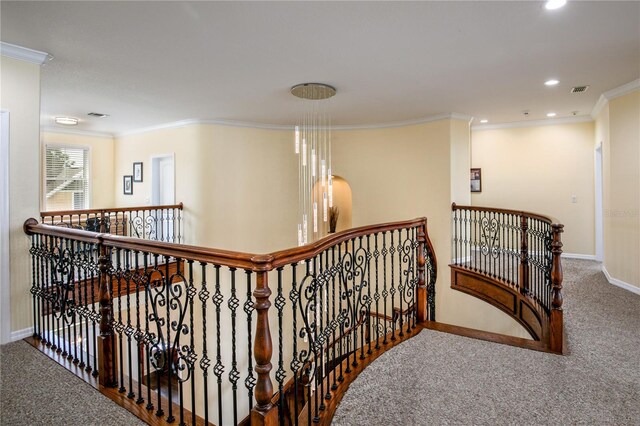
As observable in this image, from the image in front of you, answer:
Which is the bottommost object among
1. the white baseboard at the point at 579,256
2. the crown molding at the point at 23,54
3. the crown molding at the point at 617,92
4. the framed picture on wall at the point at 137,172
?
the white baseboard at the point at 579,256

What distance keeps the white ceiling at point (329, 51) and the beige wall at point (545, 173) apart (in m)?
1.25

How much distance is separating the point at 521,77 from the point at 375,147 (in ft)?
10.4

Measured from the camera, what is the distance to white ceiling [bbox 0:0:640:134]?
8.75 feet

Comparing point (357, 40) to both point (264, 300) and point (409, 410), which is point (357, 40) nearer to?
point (264, 300)

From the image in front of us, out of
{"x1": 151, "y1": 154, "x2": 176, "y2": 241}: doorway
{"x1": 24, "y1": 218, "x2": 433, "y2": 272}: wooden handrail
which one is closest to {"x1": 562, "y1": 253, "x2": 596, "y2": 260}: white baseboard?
{"x1": 24, "y1": 218, "x2": 433, "y2": 272}: wooden handrail

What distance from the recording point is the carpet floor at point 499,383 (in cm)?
210

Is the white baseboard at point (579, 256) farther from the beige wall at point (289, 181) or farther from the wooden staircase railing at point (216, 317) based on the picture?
the wooden staircase railing at point (216, 317)

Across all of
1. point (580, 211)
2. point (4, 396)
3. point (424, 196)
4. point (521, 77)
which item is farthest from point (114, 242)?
point (580, 211)

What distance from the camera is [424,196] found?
21.1ft

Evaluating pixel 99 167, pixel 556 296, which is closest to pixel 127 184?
pixel 99 167

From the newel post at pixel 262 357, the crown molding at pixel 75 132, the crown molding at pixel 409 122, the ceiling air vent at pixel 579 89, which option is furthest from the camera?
the crown molding at pixel 75 132

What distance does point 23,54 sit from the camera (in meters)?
3.28

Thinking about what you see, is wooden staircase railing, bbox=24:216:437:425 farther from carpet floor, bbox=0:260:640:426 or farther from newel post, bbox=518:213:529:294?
newel post, bbox=518:213:529:294

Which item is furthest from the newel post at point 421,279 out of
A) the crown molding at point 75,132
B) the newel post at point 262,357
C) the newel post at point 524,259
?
the crown molding at point 75,132
